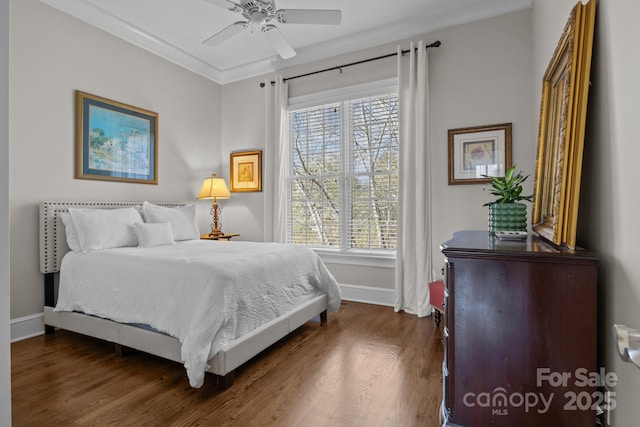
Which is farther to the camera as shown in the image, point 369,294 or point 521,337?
point 369,294

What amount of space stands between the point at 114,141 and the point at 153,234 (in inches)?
46.5

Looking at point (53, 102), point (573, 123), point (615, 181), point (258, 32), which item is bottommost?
point (615, 181)

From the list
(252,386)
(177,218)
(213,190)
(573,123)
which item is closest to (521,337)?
(573,123)

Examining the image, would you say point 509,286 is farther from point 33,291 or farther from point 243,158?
point 243,158

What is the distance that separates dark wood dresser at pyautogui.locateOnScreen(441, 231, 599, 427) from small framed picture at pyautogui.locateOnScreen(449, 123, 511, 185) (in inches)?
80.1

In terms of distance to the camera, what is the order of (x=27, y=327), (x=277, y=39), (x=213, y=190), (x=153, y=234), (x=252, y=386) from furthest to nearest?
(x=213, y=190)
(x=153, y=234)
(x=277, y=39)
(x=27, y=327)
(x=252, y=386)

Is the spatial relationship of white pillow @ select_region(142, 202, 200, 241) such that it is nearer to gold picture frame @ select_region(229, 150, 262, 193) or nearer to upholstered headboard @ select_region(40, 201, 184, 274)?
upholstered headboard @ select_region(40, 201, 184, 274)

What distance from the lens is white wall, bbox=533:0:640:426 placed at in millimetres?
985

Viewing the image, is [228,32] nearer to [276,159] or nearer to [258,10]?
[258,10]

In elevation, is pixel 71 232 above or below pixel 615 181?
below

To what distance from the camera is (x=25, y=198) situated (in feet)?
9.05

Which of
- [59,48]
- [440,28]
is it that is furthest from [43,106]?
[440,28]

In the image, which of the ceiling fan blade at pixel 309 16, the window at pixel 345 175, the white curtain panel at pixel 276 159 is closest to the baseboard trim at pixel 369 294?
the window at pixel 345 175

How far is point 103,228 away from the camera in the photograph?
2857mm
